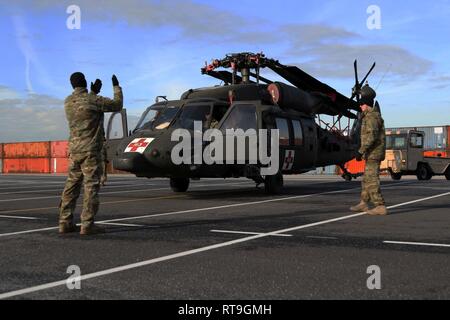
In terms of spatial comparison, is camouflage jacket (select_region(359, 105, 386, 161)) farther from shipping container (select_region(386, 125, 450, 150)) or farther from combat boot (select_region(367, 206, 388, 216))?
shipping container (select_region(386, 125, 450, 150))

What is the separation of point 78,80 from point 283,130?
23.1 feet

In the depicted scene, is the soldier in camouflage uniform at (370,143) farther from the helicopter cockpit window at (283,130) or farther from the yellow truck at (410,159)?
the yellow truck at (410,159)

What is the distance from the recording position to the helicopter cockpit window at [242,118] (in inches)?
460

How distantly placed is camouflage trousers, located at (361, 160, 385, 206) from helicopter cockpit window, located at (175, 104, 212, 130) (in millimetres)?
4302

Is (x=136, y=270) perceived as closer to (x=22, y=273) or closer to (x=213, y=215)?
(x=22, y=273)

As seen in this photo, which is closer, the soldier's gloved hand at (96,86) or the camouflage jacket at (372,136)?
the soldier's gloved hand at (96,86)

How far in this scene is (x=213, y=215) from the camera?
28.4 feet

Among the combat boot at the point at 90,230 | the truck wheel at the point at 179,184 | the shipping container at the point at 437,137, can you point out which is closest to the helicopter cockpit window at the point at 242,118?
the truck wheel at the point at 179,184

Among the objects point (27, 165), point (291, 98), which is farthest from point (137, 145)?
Answer: point (27, 165)

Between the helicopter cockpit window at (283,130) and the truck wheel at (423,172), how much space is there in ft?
45.2

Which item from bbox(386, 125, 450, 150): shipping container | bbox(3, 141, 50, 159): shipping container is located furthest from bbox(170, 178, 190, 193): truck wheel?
bbox(3, 141, 50, 159): shipping container

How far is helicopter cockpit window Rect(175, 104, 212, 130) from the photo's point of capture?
1155 cm
